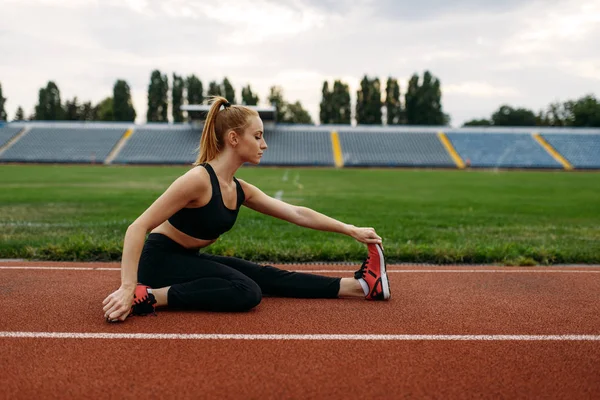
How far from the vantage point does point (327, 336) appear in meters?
3.50

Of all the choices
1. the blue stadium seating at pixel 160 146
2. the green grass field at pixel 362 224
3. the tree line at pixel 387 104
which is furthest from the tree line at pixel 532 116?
the green grass field at pixel 362 224

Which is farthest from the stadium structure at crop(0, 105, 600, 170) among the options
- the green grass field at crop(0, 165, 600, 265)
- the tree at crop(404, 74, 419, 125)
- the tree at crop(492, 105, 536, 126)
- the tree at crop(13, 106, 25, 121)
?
the tree at crop(13, 106, 25, 121)

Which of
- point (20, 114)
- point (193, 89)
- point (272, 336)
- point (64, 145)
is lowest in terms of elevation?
point (272, 336)

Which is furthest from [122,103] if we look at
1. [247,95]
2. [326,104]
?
[326,104]

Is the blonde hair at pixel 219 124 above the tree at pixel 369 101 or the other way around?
the other way around

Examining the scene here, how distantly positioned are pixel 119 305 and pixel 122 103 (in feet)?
248

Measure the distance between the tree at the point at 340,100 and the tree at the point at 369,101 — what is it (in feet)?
5.86

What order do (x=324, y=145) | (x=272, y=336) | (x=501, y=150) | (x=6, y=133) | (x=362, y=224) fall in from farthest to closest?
(x=324, y=145)
(x=6, y=133)
(x=501, y=150)
(x=362, y=224)
(x=272, y=336)

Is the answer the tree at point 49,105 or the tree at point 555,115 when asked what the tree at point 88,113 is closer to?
the tree at point 49,105

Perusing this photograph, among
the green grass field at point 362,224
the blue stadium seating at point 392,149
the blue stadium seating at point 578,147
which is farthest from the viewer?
the blue stadium seating at point 392,149

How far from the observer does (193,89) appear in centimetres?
7631

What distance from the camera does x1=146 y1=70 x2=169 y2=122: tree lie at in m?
74.6

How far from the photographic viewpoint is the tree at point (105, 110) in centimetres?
8575

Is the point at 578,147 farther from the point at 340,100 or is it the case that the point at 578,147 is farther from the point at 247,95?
the point at 247,95
